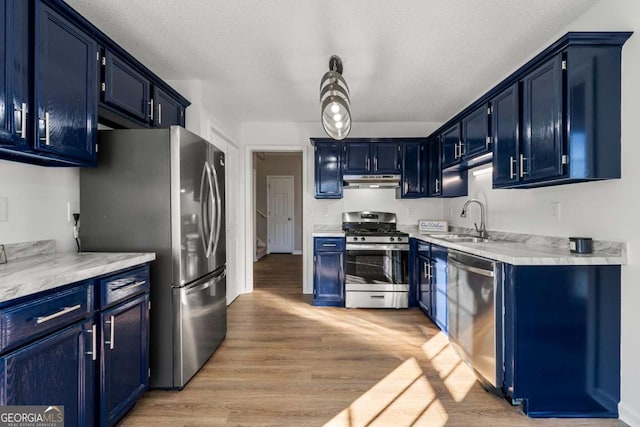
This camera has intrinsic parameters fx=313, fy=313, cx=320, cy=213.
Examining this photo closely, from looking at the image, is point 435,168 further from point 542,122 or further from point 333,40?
point 333,40

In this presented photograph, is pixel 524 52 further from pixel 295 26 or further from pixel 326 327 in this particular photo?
pixel 326 327

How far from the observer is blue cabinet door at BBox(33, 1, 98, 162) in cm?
157

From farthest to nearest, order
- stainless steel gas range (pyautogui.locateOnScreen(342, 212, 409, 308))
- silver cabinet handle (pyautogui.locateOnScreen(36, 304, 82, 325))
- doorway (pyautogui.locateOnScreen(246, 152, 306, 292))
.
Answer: doorway (pyautogui.locateOnScreen(246, 152, 306, 292)) < stainless steel gas range (pyautogui.locateOnScreen(342, 212, 409, 308)) < silver cabinet handle (pyautogui.locateOnScreen(36, 304, 82, 325))

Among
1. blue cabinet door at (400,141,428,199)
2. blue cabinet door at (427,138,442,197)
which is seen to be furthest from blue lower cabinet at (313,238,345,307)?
blue cabinet door at (427,138,442,197)

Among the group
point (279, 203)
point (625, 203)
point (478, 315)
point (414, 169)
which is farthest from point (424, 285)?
point (279, 203)

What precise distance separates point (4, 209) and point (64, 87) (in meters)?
0.76

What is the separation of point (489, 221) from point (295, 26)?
2626 mm

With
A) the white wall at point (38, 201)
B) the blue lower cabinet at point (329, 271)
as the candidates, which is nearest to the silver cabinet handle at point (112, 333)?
the white wall at point (38, 201)

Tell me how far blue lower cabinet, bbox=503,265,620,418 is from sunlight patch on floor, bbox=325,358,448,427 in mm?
513

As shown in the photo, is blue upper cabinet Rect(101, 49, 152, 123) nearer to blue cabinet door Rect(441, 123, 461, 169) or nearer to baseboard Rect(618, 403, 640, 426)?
blue cabinet door Rect(441, 123, 461, 169)

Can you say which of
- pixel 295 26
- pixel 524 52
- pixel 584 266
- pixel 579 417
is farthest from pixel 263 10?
pixel 579 417

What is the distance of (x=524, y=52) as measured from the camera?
8.29 feet

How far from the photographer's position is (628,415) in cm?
175

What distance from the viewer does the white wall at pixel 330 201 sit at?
4.57 metres
